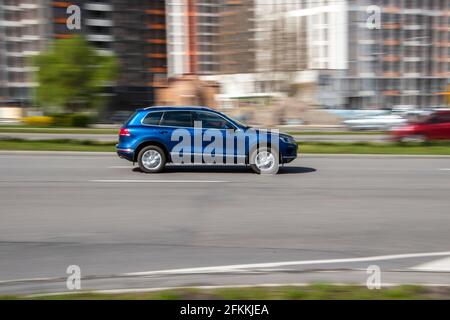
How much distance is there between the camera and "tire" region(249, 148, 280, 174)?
569 inches

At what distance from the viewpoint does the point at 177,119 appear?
47.9ft

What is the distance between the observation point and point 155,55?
4309 inches

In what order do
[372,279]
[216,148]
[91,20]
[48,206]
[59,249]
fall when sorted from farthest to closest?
[91,20]
[216,148]
[48,206]
[59,249]
[372,279]

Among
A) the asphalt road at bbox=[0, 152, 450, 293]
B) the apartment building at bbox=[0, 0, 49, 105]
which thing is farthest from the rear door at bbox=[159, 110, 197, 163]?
the apartment building at bbox=[0, 0, 49, 105]

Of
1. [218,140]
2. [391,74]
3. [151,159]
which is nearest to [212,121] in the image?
[218,140]

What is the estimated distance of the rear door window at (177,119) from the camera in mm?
14545

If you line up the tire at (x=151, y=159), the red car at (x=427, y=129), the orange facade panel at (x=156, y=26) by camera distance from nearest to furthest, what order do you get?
the tire at (x=151, y=159) < the red car at (x=427, y=129) < the orange facade panel at (x=156, y=26)

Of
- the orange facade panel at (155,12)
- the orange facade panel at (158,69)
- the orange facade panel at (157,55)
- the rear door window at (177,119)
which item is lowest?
the rear door window at (177,119)

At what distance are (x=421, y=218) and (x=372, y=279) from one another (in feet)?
13.2

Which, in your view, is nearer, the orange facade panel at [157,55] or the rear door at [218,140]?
the rear door at [218,140]

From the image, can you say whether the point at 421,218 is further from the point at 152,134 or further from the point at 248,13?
the point at 248,13

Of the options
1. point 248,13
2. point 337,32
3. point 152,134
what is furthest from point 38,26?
point 152,134

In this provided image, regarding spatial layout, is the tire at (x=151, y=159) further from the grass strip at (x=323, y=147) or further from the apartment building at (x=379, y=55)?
the apartment building at (x=379, y=55)

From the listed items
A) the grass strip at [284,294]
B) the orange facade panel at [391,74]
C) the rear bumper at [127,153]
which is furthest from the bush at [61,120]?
the grass strip at [284,294]
